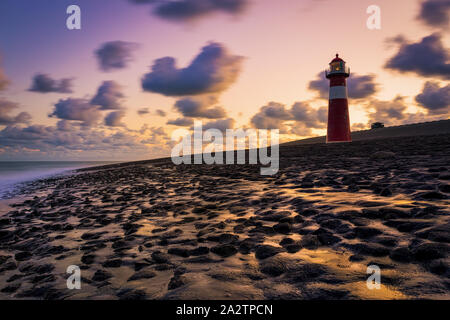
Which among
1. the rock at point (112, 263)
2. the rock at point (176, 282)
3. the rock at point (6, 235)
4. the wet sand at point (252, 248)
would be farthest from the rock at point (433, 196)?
the rock at point (6, 235)

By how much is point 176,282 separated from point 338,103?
94.3 feet

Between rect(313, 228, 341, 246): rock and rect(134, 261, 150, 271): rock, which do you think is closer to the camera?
rect(134, 261, 150, 271): rock

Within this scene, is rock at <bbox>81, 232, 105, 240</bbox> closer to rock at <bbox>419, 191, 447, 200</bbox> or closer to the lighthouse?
rock at <bbox>419, 191, 447, 200</bbox>

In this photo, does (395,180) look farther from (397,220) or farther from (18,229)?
(18,229)

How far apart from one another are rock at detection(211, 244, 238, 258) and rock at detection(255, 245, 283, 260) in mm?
273

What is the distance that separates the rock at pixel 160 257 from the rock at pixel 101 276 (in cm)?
51

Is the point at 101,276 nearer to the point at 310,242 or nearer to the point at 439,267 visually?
the point at 310,242

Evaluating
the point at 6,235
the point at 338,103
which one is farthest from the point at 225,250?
the point at 338,103

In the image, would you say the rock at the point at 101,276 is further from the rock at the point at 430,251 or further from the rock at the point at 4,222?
the rock at the point at 4,222

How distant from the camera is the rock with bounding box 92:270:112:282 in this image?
2.74 meters

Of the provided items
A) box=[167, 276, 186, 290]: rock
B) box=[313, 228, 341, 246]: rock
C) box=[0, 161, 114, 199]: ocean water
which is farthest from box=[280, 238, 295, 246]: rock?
box=[0, 161, 114, 199]: ocean water

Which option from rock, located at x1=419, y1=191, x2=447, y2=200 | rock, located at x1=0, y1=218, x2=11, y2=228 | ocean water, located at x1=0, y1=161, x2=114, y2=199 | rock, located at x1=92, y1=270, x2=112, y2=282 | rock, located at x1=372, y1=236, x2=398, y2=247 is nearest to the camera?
rock, located at x1=92, y1=270, x2=112, y2=282
